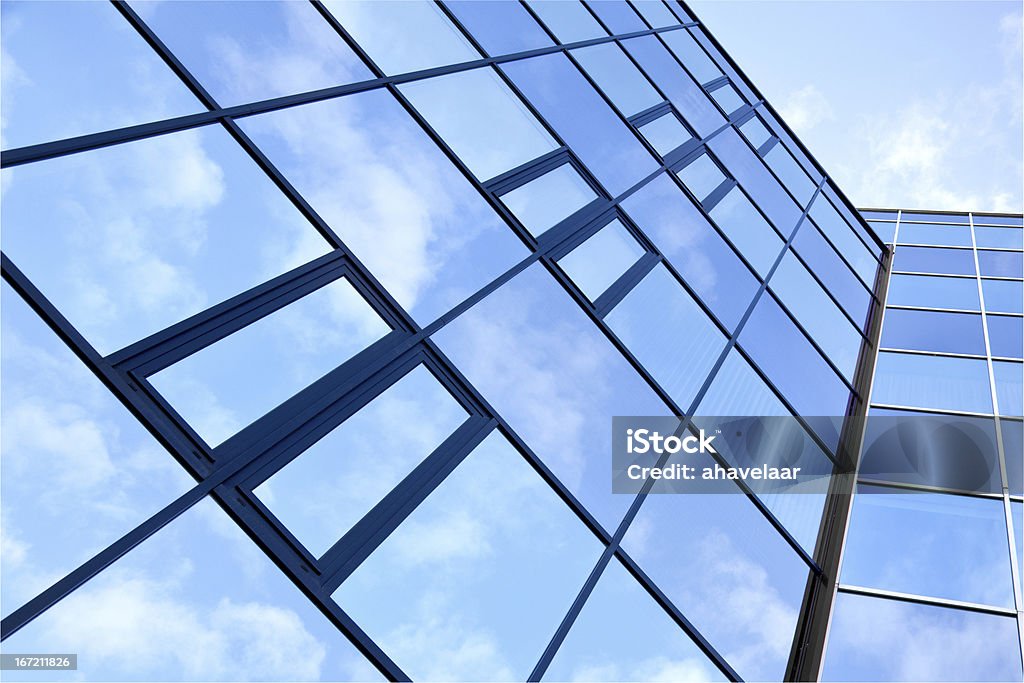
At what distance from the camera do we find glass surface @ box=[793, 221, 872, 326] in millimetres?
14172

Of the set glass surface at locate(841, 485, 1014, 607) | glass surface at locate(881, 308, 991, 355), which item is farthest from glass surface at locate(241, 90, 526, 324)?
glass surface at locate(881, 308, 991, 355)

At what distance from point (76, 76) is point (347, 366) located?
239 cm

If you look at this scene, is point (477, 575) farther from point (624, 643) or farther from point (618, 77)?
point (618, 77)

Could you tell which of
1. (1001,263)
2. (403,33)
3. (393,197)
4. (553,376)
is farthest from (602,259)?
(1001,263)

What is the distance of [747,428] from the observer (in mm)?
9086

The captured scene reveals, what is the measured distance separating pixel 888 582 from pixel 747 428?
2.18m

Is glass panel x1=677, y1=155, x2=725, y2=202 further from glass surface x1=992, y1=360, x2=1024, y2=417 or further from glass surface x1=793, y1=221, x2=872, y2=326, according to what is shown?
glass surface x1=992, y1=360, x2=1024, y2=417

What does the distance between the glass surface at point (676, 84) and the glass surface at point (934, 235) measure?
8394 mm

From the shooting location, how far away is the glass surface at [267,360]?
445 cm

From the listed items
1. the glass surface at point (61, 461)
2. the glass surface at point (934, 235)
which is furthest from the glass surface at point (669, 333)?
the glass surface at point (934, 235)

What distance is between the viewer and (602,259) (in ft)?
28.6

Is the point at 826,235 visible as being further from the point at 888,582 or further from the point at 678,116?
the point at 888,582

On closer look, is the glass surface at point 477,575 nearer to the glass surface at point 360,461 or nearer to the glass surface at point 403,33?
the glass surface at point 360,461

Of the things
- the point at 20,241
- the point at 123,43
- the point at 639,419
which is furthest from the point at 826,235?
the point at 20,241
